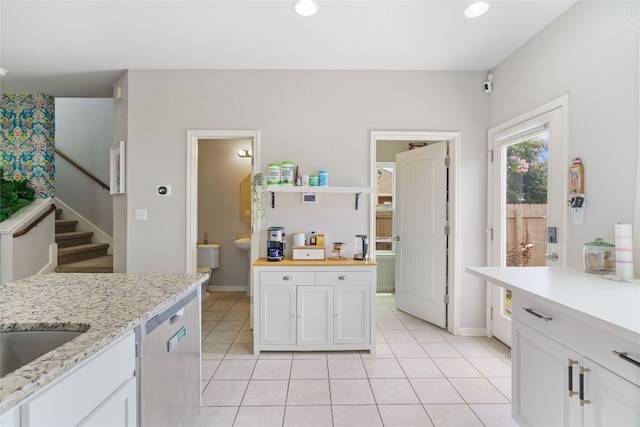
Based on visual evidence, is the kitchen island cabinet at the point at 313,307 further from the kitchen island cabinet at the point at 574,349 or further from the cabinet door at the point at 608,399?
the cabinet door at the point at 608,399

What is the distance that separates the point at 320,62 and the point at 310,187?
4.04 ft

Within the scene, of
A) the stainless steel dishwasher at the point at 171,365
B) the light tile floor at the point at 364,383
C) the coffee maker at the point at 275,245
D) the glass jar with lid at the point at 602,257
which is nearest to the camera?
the stainless steel dishwasher at the point at 171,365

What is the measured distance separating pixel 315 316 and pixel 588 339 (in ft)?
6.17

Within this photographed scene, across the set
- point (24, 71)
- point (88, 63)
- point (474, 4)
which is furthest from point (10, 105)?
point (474, 4)

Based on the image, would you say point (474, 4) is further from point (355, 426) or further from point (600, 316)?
point (355, 426)

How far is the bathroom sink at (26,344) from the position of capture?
3.30 ft

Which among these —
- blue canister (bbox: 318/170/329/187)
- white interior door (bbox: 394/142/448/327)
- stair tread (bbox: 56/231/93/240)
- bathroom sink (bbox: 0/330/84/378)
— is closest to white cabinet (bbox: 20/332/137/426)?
bathroom sink (bbox: 0/330/84/378)

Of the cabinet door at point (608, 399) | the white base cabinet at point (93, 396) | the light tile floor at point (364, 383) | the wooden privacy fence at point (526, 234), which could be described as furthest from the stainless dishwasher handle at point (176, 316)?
the wooden privacy fence at point (526, 234)

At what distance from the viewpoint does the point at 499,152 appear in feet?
9.27

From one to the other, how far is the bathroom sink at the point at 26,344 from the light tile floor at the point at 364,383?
1.10 meters

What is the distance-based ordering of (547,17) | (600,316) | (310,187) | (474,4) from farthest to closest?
1. (310,187)
2. (547,17)
3. (474,4)
4. (600,316)

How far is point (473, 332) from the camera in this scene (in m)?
2.99

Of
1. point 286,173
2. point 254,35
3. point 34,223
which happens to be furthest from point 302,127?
point 34,223

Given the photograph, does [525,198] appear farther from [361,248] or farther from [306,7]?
[306,7]
